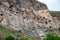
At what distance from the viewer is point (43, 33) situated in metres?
97.9

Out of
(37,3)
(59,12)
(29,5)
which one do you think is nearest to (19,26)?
(29,5)

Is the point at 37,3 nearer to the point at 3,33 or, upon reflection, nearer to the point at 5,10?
the point at 5,10

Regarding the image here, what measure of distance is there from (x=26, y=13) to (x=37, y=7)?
544 inches

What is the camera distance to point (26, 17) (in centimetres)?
10044

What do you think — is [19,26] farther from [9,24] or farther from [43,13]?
[43,13]

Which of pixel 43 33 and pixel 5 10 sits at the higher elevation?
pixel 5 10

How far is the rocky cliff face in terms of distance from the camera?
3608 inches

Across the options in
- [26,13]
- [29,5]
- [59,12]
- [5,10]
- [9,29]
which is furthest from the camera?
[59,12]

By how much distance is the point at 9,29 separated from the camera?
284ft

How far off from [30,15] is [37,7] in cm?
1205

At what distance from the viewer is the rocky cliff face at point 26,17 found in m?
91.6

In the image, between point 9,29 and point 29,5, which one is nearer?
point 9,29

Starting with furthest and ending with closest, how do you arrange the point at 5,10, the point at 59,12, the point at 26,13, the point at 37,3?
the point at 59,12 → the point at 37,3 → the point at 26,13 → the point at 5,10

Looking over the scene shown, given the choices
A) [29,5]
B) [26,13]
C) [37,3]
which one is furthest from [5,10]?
[37,3]
